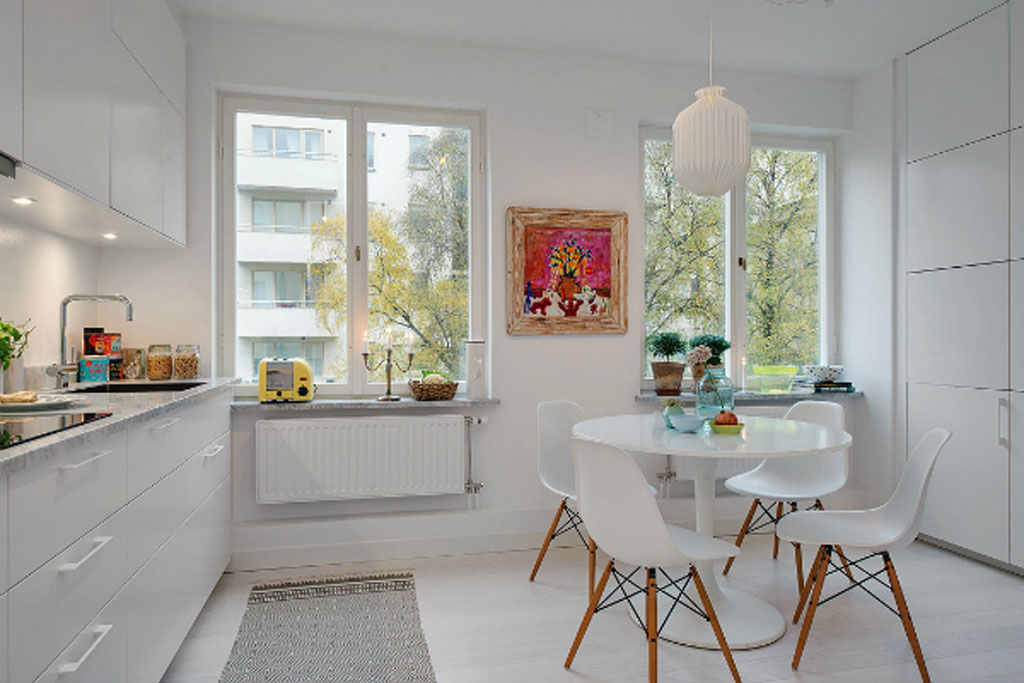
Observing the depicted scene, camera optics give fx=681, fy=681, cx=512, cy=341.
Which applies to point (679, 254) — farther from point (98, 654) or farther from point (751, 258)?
point (98, 654)

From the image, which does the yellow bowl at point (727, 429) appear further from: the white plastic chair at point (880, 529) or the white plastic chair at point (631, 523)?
the white plastic chair at point (631, 523)

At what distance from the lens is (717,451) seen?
2242mm

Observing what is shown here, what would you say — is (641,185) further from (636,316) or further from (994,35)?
(994,35)

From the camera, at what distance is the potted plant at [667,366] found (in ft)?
12.9

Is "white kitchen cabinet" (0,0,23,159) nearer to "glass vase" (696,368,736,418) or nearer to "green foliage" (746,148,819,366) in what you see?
"glass vase" (696,368,736,418)

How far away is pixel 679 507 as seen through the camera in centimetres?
392

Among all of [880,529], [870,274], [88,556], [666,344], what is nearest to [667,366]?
[666,344]

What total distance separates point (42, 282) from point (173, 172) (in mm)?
737

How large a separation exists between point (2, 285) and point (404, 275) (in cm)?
185

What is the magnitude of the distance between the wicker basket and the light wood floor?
84 cm

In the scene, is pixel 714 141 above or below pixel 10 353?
above

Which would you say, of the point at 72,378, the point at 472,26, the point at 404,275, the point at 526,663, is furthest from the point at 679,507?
the point at 72,378

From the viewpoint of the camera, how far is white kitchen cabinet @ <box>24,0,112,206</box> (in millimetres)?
1707

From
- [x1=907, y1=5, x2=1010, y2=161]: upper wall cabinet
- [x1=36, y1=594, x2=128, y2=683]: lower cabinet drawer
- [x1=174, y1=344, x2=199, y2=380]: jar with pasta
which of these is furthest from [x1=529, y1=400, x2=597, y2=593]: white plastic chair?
[x1=907, y1=5, x2=1010, y2=161]: upper wall cabinet
